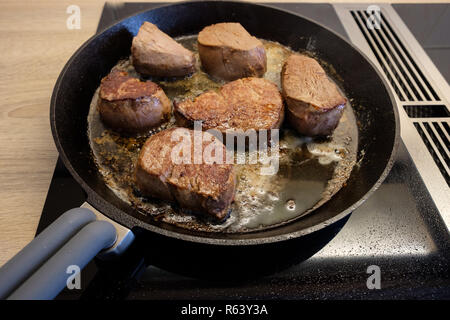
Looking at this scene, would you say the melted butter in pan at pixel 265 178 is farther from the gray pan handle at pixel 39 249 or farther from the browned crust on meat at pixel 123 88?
the gray pan handle at pixel 39 249

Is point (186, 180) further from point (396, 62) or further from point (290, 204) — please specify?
point (396, 62)

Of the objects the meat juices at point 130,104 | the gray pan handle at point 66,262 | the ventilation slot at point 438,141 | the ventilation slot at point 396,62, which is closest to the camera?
the gray pan handle at point 66,262

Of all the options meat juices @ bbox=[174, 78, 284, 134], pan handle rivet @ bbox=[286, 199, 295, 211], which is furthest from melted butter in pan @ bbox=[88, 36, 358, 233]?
meat juices @ bbox=[174, 78, 284, 134]

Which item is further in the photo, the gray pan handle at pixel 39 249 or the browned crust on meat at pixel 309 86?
the browned crust on meat at pixel 309 86

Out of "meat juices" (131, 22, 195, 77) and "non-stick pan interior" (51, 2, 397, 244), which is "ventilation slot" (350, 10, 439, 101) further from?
"meat juices" (131, 22, 195, 77)

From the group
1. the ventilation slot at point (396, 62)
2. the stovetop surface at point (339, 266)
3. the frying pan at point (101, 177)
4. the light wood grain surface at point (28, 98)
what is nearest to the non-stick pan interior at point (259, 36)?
the frying pan at point (101, 177)

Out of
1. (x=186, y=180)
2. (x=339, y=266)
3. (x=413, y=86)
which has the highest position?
(x=413, y=86)

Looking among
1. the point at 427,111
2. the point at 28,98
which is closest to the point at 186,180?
the point at 28,98

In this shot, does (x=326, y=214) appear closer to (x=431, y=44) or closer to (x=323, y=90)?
(x=323, y=90)
